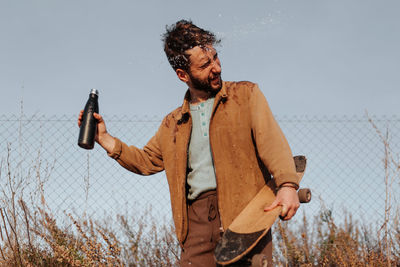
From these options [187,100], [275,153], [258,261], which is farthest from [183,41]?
[258,261]

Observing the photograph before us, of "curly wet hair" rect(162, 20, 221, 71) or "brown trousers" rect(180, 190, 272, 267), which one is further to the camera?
"curly wet hair" rect(162, 20, 221, 71)

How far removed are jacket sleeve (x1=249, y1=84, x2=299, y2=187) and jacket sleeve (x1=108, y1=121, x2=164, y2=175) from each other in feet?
2.16

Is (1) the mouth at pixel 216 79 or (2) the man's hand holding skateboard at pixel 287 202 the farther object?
(1) the mouth at pixel 216 79

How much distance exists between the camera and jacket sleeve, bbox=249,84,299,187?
1689 mm

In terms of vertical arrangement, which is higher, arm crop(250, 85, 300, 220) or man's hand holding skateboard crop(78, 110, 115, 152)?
man's hand holding skateboard crop(78, 110, 115, 152)

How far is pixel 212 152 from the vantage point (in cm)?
188

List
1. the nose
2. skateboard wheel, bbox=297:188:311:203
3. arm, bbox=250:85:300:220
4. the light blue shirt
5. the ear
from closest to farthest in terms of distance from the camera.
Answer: arm, bbox=250:85:300:220
skateboard wheel, bbox=297:188:311:203
the light blue shirt
the nose
the ear

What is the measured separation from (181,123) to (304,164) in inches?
26.9

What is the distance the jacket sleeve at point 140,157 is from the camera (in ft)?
7.36

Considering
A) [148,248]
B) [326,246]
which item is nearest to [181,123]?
[148,248]

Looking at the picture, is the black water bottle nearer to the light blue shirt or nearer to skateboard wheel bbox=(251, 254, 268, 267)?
the light blue shirt

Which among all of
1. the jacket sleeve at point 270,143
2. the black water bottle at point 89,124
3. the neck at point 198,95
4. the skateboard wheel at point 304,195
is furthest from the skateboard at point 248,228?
the black water bottle at point 89,124

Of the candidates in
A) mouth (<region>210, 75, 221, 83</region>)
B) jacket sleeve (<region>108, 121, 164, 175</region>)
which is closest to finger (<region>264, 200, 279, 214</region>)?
mouth (<region>210, 75, 221, 83</region>)

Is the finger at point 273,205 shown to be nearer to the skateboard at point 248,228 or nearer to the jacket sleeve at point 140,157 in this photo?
the skateboard at point 248,228
